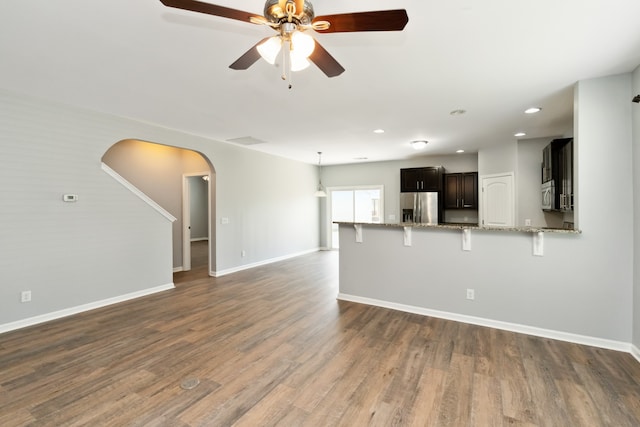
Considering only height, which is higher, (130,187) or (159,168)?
(159,168)

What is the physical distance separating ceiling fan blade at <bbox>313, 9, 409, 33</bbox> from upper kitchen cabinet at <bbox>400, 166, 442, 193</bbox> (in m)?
6.11

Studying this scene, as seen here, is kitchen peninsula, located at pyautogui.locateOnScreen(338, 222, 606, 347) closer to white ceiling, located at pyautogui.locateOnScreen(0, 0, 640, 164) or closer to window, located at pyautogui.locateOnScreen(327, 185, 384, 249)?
white ceiling, located at pyautogui.locateOnScreen(0, 0, 640, 164)

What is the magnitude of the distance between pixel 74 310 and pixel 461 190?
762cm

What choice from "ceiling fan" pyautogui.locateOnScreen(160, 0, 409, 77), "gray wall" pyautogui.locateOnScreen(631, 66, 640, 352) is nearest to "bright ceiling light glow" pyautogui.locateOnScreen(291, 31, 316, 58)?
"ceiling fan" pyautogui.locateOnScreen(160, 0, 409, 77)

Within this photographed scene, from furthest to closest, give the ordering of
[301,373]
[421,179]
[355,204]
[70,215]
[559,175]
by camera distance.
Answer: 1. [355,204]
2. [421,179]
3. [559,175]
4. [70,215]
5. [301,373]

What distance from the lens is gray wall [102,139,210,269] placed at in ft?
17.7

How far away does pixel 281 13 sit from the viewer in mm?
1544

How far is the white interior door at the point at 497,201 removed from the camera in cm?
588

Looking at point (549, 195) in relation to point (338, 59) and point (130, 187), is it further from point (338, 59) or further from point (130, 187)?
point (130, 187)

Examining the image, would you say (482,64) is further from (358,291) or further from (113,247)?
(113,247)

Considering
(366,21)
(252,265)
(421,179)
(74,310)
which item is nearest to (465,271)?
(366,21)

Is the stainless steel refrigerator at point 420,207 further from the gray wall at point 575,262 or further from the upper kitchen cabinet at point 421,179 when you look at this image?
the gray wall at point 575,262

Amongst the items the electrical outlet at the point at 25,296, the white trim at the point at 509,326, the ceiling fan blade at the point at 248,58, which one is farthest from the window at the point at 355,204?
the ceiling fan blade at the point at 248,58

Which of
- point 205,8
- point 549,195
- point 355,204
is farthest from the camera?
point 355,204
